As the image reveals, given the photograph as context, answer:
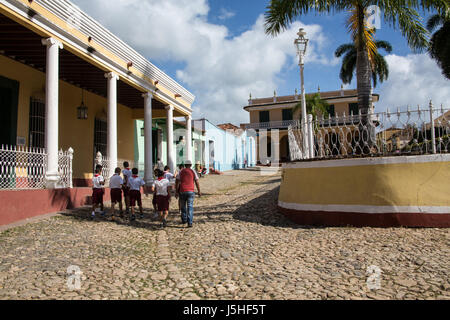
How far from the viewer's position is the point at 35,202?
21.9ft

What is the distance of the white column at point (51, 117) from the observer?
7277 millimetres


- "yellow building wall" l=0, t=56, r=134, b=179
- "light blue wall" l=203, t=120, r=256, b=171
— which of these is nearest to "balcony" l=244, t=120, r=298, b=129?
"light blue wall" l=203, t=120, r=256, b=171

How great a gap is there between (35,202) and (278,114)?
28056mm

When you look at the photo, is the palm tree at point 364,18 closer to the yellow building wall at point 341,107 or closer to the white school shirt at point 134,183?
the white school shirt at point 134,183

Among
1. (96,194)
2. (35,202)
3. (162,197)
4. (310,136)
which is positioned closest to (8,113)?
(35,202)

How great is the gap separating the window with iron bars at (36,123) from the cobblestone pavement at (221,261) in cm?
372

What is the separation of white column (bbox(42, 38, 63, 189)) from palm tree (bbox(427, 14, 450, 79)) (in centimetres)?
1749

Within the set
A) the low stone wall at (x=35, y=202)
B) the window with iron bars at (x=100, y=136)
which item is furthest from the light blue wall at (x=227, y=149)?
the low stone wall at (x=35, y=202)

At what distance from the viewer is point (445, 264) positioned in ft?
12.7

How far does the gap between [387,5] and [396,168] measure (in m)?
3.47

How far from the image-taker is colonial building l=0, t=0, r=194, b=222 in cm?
702

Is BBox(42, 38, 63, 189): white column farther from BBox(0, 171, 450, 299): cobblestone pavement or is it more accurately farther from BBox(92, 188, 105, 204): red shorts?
BBox(0, 171, 450, 299): cobblestone pavement

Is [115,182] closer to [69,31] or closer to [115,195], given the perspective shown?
[115,195]

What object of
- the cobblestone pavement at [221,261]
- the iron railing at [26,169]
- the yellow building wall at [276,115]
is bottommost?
the cobblestone pavement at [221,261]
